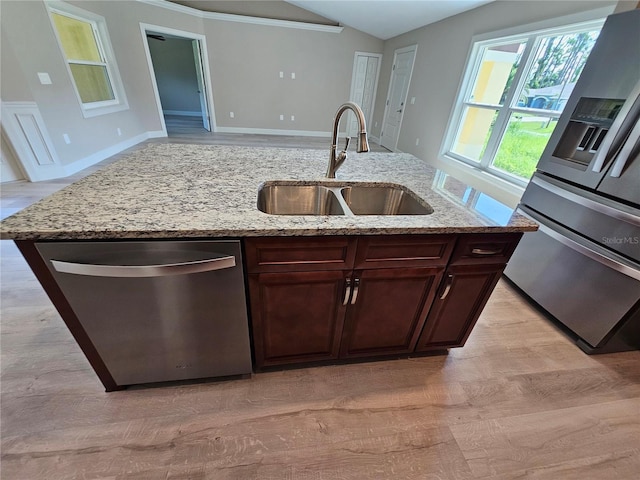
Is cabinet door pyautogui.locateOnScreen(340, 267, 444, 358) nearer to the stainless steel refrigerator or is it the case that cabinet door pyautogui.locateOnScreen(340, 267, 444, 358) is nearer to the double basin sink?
the double basin sink

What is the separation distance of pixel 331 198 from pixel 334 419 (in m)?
1.07

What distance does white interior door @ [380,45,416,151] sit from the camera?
17.8 feet

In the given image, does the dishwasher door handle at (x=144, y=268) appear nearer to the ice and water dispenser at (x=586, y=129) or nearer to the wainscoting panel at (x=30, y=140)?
the ice and water dispenser at (x=586, y=129)

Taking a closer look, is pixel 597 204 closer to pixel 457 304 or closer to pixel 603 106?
pixel 603 106

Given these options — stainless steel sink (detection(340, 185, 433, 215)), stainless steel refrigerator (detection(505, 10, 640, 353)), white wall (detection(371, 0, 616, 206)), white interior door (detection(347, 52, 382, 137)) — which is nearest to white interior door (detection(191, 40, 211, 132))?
white interior door (detection(347, 52, 382, 137))

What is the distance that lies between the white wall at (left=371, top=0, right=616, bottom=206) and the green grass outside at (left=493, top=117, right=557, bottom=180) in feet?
0.69

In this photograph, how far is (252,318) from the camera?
3.88 ft

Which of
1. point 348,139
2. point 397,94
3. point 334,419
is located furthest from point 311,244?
point 397,94

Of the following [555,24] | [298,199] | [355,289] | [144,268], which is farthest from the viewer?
[555,24]

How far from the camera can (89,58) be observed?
430 cm

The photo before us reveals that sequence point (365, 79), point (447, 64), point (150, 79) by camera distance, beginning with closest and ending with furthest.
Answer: point (447, 64) → point (150, 79) → point (365, 79)

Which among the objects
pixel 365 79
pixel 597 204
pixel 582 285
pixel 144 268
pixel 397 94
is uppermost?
pixel 365 79

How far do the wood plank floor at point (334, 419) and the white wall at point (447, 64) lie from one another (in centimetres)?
208

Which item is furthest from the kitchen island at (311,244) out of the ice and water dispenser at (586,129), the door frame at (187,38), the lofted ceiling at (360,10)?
the door frame at (187,38)
